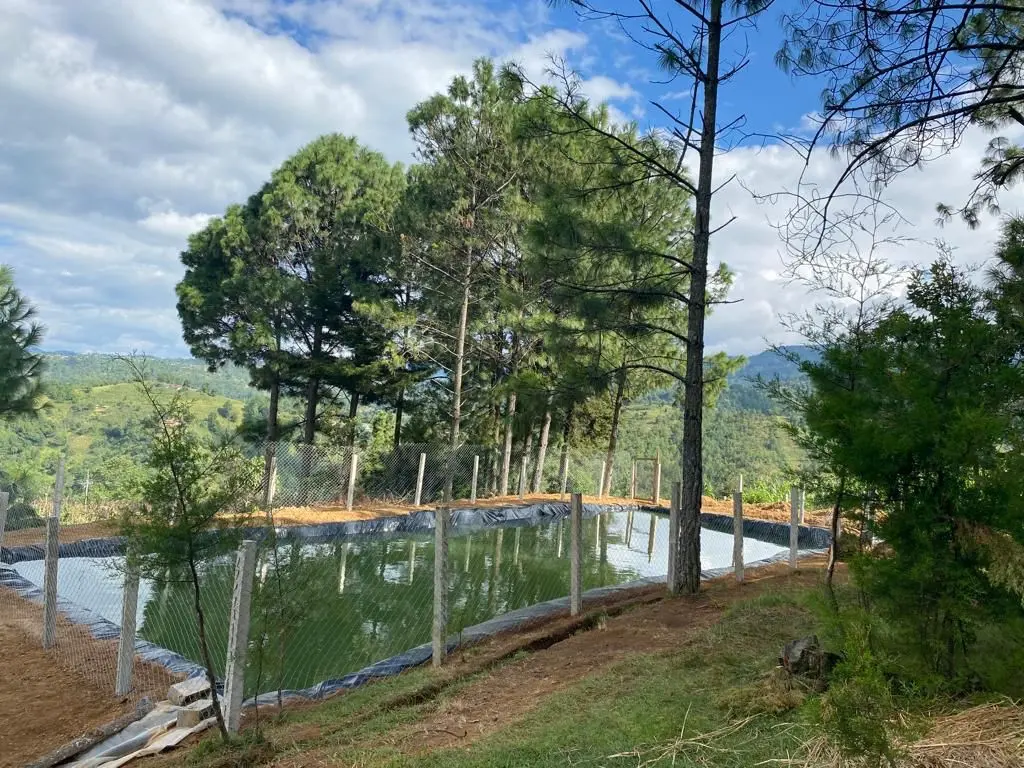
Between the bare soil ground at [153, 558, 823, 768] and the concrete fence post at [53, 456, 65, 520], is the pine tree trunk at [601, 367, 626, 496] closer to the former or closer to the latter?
the bare soil ground at [153, 558, 823, 768]

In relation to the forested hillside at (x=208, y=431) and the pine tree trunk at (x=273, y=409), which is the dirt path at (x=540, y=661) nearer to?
the forested hillside at (x=208, y=431)

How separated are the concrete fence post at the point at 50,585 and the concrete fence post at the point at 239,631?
2.73 metres

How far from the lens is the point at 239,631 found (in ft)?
13.2

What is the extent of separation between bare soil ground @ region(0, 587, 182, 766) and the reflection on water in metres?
0.66

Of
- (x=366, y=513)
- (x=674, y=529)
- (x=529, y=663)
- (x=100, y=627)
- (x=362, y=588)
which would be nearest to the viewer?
(x=529, y=663)

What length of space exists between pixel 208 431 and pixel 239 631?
131cm

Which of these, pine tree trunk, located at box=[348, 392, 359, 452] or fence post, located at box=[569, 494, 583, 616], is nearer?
fence post, located at box=[569, 494, 583, 616]

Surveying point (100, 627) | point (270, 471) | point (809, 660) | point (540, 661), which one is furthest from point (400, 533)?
point (809, 660)

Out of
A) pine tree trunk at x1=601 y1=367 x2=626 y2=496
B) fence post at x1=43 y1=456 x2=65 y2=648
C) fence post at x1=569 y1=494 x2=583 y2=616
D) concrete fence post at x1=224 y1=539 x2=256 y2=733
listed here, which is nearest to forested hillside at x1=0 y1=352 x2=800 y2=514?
fence post at x1=43 y1=456 x2=65 y2=648

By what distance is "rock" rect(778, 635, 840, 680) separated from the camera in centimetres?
318

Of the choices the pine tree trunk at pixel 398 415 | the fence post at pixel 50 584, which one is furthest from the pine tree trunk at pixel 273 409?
the fence post at pixel 50 584

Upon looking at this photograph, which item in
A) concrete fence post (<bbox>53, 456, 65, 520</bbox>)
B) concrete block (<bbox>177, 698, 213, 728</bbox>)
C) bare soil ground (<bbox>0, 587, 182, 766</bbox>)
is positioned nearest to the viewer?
concrete block (<bbox>177, 698, 213, 728</bbox>)

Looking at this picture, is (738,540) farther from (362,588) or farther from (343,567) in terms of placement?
(343,567)

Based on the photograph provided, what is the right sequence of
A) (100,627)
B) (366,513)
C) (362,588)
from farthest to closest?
(366,513), (362,588), (100,627)
